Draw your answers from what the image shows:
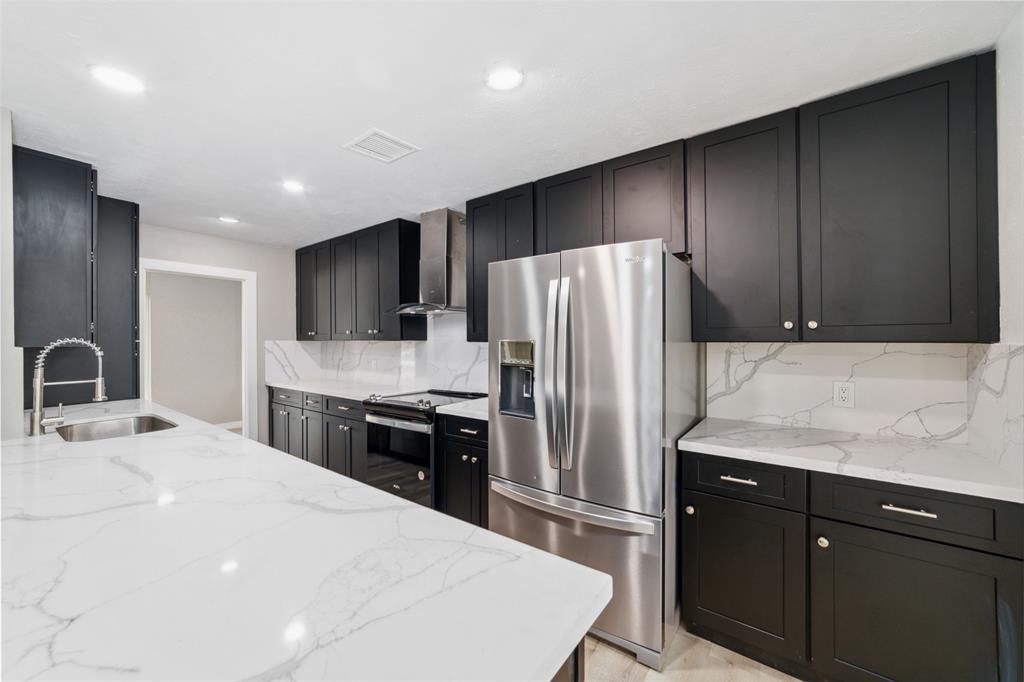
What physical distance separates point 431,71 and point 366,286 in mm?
2616

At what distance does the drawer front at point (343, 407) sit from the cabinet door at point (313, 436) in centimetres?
16

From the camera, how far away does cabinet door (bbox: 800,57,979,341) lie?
5.22ft

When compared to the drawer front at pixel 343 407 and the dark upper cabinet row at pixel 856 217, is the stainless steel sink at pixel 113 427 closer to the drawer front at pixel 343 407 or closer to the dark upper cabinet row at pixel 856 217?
the drawer front at pixel 343 407

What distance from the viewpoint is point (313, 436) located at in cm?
407

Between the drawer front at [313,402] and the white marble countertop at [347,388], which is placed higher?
the white marble countertop at [347,388]

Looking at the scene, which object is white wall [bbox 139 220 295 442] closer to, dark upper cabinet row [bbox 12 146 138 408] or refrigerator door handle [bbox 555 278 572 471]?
dark upper cabinet row [bbox 12 146 138 408]

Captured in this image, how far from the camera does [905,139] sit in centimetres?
169

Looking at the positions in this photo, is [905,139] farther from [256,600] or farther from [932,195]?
[256,600]

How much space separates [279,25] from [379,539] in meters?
1.60

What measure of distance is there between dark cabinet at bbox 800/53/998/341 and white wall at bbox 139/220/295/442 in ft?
15.5

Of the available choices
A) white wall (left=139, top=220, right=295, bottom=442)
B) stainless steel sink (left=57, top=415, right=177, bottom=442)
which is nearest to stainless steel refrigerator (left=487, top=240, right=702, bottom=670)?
stainless steel sink (left=57, top=415, right=177, bottom=442)

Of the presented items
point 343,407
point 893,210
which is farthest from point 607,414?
point 343,407

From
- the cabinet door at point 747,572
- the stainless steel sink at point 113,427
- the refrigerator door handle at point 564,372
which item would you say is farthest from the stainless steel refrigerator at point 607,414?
the stainless steel sink at point 113,427

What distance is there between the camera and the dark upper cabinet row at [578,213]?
2240mm
